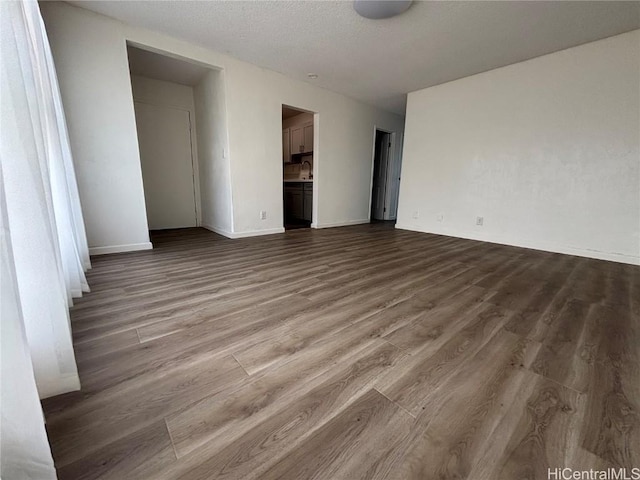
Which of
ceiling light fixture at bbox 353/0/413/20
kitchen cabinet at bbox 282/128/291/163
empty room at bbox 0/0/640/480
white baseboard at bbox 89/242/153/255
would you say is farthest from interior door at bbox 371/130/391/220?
white baseboard at bbox 89/242/153/255

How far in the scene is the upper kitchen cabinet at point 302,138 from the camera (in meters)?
5.57

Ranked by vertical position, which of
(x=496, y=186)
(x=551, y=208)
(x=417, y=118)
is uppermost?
(x=417, y=118)

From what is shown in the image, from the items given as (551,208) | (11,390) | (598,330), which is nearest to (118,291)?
(11,390)

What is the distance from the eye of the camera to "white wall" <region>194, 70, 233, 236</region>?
12.4 feet

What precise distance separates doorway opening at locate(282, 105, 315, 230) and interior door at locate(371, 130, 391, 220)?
1685mm

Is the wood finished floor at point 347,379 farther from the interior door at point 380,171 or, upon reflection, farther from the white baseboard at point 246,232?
the interior door at point 380,171

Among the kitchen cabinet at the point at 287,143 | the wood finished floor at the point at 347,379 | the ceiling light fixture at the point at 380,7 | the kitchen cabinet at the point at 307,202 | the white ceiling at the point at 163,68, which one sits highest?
the white ceiling at the point at 163,68

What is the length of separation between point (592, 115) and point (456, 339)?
3.60 m

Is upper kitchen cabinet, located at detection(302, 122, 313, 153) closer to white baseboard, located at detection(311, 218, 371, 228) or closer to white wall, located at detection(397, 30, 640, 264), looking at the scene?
white baseboard, located at detection(311, 218, 371, 228)

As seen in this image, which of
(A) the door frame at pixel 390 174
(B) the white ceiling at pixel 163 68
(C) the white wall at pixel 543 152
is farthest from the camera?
(A) the door frame at pixel 390 174

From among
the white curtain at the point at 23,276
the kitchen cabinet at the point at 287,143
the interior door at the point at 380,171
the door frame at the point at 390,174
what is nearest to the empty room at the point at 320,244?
the white curtain at the point at 23,276

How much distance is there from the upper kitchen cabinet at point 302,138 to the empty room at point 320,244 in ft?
0.19

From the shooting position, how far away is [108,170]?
2.90 m

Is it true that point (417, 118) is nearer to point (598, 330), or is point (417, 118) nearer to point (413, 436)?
point (598, 330)
